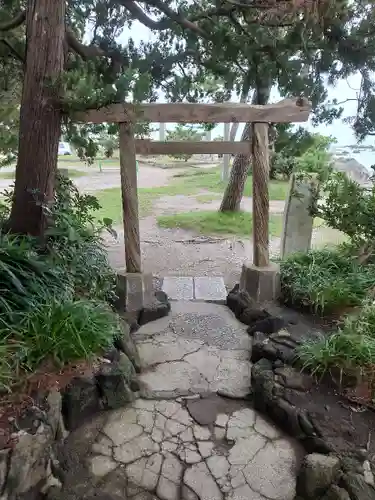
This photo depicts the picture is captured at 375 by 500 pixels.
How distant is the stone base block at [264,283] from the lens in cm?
342

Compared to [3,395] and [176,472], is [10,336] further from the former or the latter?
[176,472]

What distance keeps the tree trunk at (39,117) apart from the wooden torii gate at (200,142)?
308mm

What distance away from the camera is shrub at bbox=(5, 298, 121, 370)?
2.00m

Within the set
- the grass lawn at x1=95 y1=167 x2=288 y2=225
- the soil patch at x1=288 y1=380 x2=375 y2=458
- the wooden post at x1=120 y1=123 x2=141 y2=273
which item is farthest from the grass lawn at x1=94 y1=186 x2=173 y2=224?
the soil patch at x1=288 y1=380 x2=375 y2=458

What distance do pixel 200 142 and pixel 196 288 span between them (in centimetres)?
159

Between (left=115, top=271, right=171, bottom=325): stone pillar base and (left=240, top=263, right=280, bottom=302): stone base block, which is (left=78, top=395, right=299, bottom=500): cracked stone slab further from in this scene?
(left=240, top=263, right=280, bottom=302): stone base block

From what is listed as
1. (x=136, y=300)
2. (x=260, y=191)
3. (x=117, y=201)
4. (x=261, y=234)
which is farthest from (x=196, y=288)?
(x=117, y=201)

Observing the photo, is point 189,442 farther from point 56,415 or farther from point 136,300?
point 136,300

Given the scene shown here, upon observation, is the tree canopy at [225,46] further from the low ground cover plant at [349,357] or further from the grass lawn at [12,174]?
the grass lawn at [12,174]

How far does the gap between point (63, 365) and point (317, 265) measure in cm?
239

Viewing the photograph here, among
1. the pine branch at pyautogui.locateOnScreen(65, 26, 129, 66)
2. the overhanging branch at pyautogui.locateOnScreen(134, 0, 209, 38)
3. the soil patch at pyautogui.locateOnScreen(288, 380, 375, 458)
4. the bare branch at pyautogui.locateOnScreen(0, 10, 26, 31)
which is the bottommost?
the soil patch at pyautogui.locateOnScreen(288, 380, 375, 458)

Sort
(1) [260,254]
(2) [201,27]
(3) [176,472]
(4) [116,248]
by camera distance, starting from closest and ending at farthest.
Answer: (3) [176,472]
(2) [201,27]
(1) [260,254]
(4) [116,248]

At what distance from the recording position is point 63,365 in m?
2.05

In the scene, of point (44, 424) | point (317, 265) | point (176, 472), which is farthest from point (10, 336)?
point (317, 265)
